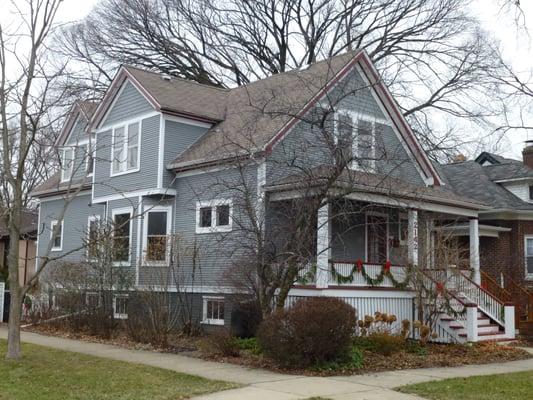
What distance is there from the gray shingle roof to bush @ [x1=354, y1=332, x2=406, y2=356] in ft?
39.4

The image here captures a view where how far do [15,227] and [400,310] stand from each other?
34.4ft

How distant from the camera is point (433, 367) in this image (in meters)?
13.7

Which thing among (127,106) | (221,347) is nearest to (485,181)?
(127,106)

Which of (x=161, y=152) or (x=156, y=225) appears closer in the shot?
(x=161, y=152)

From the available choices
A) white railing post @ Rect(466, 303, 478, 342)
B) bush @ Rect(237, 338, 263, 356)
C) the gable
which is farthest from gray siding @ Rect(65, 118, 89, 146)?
white railing post @ Rect(466, 303, 478, 342)

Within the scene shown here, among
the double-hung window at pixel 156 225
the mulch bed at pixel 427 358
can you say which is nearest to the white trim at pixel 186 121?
the double-hung window at pixel 156 225

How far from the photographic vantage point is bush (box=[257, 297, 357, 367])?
12.6 metres

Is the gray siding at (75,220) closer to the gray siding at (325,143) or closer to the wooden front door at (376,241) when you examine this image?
the gray siding at (325,143)

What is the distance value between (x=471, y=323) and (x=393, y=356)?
139 inches

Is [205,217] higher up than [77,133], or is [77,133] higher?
[77,133]

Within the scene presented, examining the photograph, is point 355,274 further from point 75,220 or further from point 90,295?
point 75,220

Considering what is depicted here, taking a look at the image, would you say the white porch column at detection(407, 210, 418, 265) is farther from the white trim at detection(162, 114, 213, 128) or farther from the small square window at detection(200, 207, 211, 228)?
the white trim at detection(162, 114, 213, 128)

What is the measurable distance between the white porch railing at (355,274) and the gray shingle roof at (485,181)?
8156mm

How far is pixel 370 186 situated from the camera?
16.5m
